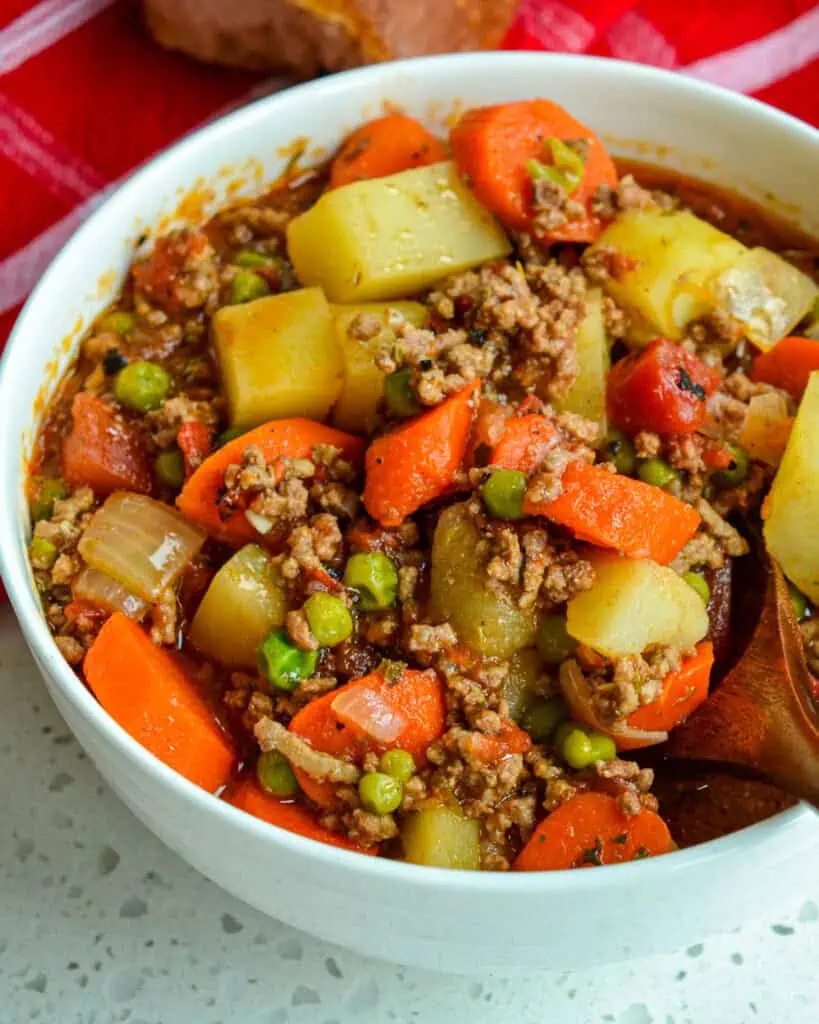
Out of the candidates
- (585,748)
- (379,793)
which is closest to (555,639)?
(585,748)

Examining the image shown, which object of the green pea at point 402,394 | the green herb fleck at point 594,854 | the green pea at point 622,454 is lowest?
the green herb fleck at point 594,854

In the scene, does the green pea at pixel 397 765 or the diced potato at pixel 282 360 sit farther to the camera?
the diced potato at pixel 282 360

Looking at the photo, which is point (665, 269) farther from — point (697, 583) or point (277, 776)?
point (277, 776)

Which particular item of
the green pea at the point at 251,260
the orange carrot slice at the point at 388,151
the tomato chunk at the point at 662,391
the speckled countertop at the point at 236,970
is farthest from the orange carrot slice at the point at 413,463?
the speckled countertop at the point at 236,970

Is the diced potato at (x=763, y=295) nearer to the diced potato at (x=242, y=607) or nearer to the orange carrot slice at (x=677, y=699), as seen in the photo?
the orange carrot slice at (x=677, y=699)

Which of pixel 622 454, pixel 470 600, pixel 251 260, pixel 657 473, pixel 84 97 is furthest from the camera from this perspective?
pixel 84 97

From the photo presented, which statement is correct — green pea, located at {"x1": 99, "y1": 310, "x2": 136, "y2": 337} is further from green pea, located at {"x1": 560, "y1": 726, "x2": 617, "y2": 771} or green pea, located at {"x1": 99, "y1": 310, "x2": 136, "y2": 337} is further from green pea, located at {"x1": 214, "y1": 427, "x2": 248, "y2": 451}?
green pea, located at {"x1": 560, "y1": 726, "x2": 617, "y2": 771}
